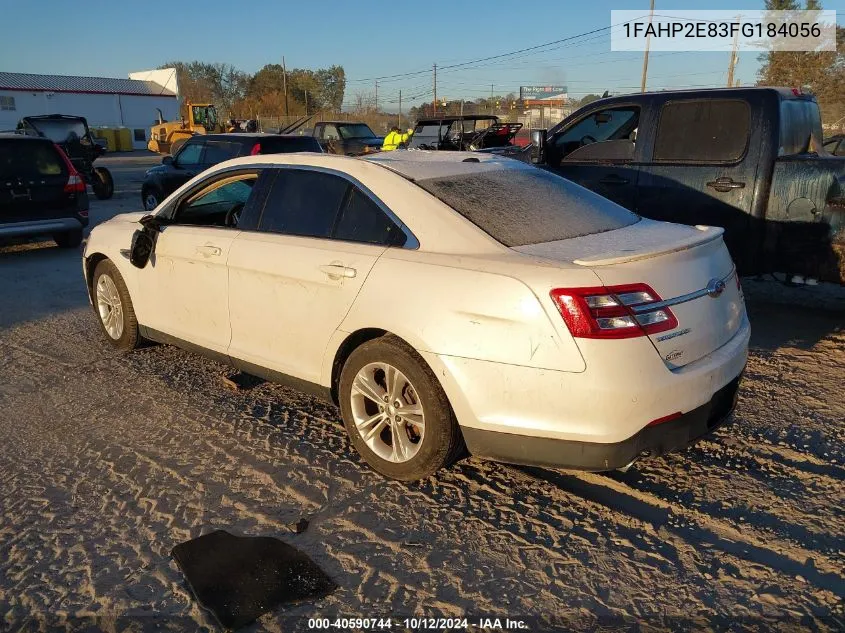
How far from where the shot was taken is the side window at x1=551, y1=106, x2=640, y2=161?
6633 mm

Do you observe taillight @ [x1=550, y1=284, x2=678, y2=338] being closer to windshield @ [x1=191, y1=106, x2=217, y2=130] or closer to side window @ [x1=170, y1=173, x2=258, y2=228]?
side window @ [x1=170, y1=173, x2=258, y2=228]

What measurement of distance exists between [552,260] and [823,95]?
4718cm

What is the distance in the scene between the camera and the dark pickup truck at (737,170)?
5.38 meters

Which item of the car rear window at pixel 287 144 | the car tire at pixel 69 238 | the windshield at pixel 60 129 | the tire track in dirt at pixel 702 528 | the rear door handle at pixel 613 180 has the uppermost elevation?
the windshield at pixel 60 129

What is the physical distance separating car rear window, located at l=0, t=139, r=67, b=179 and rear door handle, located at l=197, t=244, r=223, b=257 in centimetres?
635

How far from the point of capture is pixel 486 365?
291cm

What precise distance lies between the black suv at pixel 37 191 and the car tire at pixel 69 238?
15 mm

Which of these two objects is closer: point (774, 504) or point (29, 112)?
point (774, 504)

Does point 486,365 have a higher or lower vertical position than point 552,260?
lower

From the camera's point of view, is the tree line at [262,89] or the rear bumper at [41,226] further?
the tree line at [262,89]

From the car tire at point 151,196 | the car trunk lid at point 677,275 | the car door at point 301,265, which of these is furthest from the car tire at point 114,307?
the car tire at point 151,196

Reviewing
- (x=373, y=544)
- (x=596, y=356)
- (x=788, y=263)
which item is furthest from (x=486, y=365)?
(x=788, y=263)

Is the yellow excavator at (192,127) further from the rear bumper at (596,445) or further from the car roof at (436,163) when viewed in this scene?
the rear bumper at (596,445)

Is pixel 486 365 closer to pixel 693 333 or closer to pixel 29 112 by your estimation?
pixel 693 333
